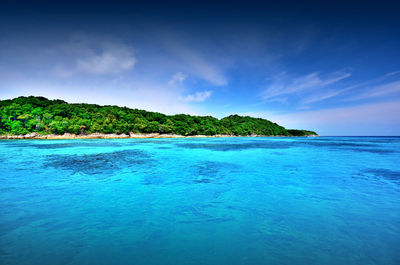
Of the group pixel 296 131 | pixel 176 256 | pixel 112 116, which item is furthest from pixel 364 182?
pixel 296 131

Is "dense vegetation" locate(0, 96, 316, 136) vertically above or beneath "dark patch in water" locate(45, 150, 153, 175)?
above

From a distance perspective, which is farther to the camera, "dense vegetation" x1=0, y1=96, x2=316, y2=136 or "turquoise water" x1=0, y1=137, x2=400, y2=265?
"dense vegetation" x1=0, y1=96, x2=316, y2=136

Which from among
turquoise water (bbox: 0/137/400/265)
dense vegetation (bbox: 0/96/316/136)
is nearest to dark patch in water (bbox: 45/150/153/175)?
turquoise water (bbox: 0/137/400/265)

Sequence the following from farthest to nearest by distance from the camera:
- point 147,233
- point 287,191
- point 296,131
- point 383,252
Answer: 1. point 296,131
2. point 287,191
3. point 147,233
4. point 383,252

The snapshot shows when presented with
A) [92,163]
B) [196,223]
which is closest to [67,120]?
[92,163]

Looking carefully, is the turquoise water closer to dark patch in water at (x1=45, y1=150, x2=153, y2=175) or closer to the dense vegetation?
dark patch in water at (x1=45, y1=150, x2=153, y2=175)

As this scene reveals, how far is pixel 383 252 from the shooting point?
157 inches

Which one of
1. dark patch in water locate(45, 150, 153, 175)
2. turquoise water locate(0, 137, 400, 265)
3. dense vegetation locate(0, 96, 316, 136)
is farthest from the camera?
dense vegetation locate(0, 96, 316, 136)

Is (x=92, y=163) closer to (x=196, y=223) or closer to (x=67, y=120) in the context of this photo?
(x=196, y=223)

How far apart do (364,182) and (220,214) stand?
10.6 meters

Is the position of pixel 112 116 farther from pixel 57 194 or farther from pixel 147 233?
pixel 147 233

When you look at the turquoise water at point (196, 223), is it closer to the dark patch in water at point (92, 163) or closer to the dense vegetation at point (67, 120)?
the dark patch in water at point (92, 163)

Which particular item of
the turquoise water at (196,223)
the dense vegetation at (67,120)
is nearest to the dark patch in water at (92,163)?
the turquoise water at (196,223)

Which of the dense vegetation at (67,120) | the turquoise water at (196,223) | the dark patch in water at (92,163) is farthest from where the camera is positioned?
the dense vegetation at (67,120)
